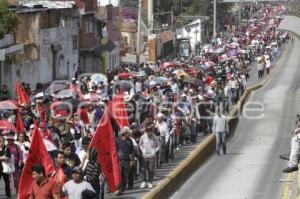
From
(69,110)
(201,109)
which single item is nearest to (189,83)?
(201,109)

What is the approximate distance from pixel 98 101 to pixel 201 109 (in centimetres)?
593

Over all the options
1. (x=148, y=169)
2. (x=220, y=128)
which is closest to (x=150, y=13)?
(x=220, y=128)

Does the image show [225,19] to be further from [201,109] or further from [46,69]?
[201,109]

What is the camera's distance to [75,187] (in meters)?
13.7

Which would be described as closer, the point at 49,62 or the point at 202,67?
the point at 202,67

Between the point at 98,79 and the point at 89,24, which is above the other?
the point at 89,24

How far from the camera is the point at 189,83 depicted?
37.4 metres

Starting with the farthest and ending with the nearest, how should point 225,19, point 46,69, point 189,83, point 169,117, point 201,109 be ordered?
point 225,19 < point 46,69 < point 189,83 < point 201,109 < point 169,117

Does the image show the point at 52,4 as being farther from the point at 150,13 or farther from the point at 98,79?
the point at 150,13

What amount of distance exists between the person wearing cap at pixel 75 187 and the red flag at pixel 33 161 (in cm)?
167

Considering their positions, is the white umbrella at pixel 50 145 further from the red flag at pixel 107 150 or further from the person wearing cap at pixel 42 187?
the person wearing cap at pixel 42 187

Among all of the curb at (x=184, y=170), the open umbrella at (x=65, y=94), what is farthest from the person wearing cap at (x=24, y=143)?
the open umbrella at (x=65, y=94)

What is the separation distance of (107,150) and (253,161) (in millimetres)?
10240

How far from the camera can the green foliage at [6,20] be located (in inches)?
1507
